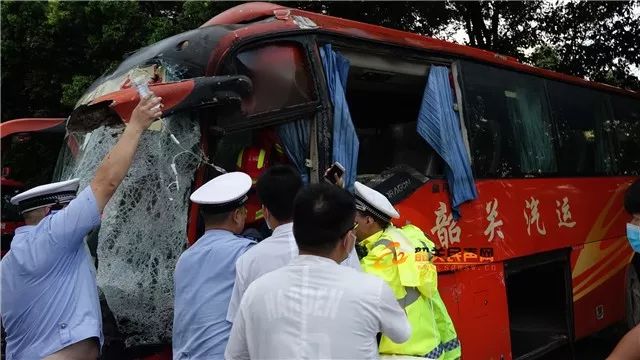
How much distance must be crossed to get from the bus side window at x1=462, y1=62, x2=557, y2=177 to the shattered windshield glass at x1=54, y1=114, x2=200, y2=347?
8.03ft

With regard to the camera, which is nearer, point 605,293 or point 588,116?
point 605,293

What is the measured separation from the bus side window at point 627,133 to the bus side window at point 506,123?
6.04 feet

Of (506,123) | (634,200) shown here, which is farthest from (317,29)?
(634,200)

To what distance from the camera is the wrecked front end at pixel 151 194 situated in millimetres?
2973

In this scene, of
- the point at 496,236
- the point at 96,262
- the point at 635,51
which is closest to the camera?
the point at 96,262

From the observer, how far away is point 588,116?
A: 6.30m

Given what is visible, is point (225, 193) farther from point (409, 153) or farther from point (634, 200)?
point (634, 200)

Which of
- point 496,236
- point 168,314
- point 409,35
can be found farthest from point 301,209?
point 496,236

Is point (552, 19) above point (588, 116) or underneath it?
above

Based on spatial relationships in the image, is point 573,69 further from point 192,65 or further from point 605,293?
point 192,65

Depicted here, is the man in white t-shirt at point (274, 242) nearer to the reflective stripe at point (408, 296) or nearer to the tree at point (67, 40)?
the reflective stripe at point (408, 296)

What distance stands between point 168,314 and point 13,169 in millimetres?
9677

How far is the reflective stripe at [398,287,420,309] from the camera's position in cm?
251

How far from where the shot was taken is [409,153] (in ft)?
16.0
